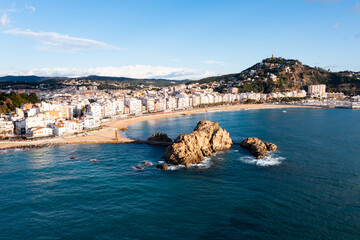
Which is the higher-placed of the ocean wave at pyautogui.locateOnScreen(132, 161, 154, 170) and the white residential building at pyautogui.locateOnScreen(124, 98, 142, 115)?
the white residential building at pyautogui.locateOnScreen(124, 98, 142, 115)

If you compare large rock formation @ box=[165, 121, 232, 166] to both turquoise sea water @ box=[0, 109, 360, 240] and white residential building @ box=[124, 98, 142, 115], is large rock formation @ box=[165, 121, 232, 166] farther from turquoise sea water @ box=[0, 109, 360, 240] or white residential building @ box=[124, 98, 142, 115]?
white residential building @ box=[124, 98, 142, 115]

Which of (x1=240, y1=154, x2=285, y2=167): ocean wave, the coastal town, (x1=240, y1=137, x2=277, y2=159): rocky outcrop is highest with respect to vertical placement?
the coastal town

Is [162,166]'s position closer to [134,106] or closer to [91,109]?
[91,109]

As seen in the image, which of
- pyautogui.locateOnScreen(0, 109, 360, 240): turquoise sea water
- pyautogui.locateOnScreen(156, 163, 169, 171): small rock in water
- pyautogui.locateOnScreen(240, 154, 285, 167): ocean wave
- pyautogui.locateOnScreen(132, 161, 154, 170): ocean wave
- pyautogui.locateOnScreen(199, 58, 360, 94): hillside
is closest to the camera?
pyautogui.locateOnScreen(0, 109, 360, 240): turquoise sea water

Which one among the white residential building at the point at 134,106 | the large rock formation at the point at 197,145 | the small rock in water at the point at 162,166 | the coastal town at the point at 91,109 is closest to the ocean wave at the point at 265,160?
the large rock formation at the point at 197,145

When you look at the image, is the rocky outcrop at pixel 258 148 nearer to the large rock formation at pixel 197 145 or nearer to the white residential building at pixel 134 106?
the large rock formation at pixel 197 145

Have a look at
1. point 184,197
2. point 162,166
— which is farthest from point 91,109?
point 184,197

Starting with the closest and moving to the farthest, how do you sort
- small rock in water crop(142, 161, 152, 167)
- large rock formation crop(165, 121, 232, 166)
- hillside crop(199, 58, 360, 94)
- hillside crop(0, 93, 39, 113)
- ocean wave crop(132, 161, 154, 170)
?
1. ocean wave crop(132, 161, 154, 170)
2. small rock in water crop(142, 161, 152, 167)
3. large rock formation crop(165, 121, 232, 166)
4. hillside crop(0, 93, 39, 113)
5. hillside crop(199, 58, 360, 94)

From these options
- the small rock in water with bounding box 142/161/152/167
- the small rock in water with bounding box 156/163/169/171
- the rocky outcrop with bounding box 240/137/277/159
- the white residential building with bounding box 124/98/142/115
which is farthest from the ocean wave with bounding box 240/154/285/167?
the white residential building with bounding box 124/98/142/115
